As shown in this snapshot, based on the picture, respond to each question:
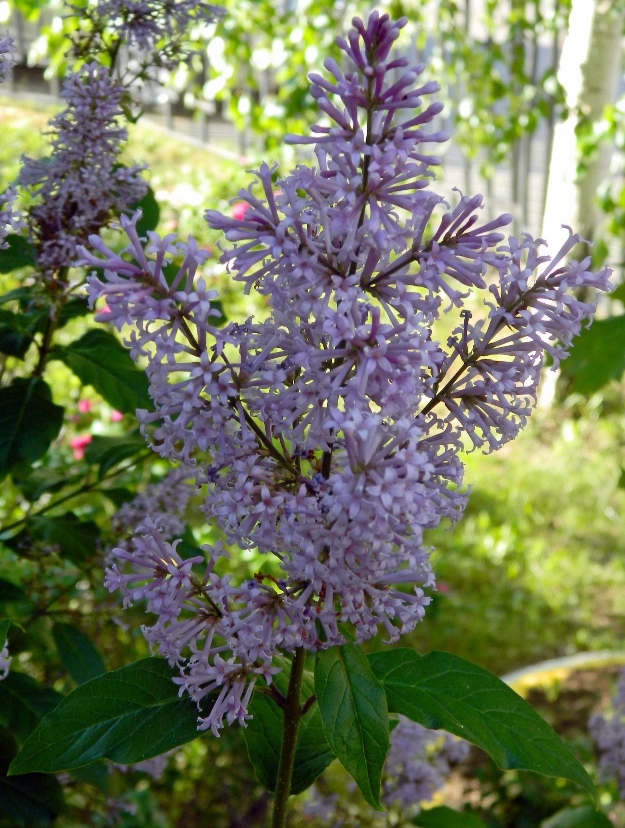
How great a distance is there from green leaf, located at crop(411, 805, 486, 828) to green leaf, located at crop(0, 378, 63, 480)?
0.95 meters

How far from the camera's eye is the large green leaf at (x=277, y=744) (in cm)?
108

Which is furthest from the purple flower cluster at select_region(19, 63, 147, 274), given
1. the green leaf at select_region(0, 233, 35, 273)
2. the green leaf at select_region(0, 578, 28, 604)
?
the green leaf at select_region(0, 578, 28, 604)

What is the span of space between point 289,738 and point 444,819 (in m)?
0.76

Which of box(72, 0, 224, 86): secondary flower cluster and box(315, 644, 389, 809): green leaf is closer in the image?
box(315, 644, 389, 809): green leaf

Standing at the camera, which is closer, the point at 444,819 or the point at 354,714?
the point at 354,714

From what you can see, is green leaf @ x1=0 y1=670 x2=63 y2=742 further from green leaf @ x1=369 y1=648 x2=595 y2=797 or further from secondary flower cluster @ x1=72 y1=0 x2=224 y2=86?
secondary flower cluster @ x1=72 y1=0 x2=224 y2=86

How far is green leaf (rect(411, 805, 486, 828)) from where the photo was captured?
160 centimetres

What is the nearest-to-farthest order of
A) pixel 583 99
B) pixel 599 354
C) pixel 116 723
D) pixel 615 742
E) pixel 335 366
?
pixel 335 366, pixel 116 723, pixel 599 354, pixel 615 742, pixel 583 99

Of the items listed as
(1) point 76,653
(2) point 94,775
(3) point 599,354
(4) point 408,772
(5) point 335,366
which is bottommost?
(4) point 408,772

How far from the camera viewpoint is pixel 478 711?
982 mm

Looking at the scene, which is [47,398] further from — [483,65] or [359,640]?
[483,65]

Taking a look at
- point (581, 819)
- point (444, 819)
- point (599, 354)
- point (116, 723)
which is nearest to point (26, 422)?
point (116, 723)

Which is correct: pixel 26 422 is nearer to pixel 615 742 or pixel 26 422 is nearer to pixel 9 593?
pixel 9 593

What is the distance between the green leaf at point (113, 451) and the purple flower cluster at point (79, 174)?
37 centimetres
